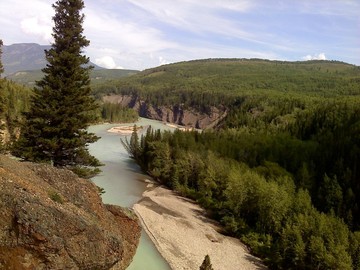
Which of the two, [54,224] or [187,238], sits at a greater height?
[54,224]

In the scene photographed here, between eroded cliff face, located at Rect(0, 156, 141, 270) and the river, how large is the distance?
705 inches

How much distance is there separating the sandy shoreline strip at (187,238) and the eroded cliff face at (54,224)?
22.7 meters

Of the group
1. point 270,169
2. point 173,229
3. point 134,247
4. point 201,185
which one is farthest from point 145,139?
point 134,247

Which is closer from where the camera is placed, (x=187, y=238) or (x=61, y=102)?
(x=61, y=102)

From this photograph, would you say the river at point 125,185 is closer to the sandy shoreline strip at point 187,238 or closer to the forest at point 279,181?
the sandy shoreline strip at point 187,238

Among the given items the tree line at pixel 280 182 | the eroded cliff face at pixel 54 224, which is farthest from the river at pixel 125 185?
the eroded cliff face at pixel 54 224

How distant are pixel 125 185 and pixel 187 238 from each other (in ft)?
82.6

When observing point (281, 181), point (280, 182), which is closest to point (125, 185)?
point (280, 182)

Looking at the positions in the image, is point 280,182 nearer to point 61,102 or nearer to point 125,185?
point 125,185

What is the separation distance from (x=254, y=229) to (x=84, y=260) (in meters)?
38.6

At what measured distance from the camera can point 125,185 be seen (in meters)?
67.2

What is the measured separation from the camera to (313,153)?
6888cm

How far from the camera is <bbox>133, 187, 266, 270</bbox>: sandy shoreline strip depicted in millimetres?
39188

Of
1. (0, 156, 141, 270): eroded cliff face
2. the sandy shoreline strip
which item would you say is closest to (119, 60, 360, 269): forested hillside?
the sandy shoreline strip
